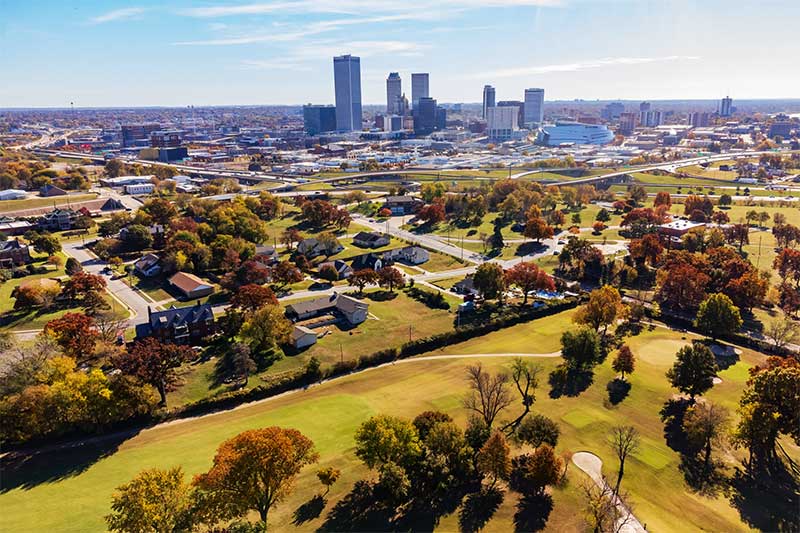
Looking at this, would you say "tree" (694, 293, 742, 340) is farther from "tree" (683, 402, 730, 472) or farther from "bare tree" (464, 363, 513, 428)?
"bare tree" (464, 363, 513, 428)

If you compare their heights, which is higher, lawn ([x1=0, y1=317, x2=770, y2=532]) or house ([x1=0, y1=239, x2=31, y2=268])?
house ([x1=0, y1=239, x2=31, y2=268])

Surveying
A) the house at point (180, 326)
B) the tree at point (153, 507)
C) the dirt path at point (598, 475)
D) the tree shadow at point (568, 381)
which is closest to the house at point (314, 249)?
the house at point (180, 326)

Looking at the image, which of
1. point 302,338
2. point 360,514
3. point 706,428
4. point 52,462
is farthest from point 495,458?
point 52,462

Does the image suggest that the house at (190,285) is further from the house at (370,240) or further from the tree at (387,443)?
the tree at (387,443)

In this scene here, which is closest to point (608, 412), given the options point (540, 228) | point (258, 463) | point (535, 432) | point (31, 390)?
point (535, 432)

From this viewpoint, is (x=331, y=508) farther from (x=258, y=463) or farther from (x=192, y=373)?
(x=192, y=373)

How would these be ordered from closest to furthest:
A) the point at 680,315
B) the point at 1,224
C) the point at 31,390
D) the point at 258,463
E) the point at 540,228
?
the point at 258,463, the point at 31,390, the point at 680,315, the point at 540,228, the point at 1,224

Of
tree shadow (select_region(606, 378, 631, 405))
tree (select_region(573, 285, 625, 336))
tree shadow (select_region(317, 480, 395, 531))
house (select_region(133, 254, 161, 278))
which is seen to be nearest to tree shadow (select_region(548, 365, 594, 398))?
tree shadow (select_region(606, 378, 631, 405))

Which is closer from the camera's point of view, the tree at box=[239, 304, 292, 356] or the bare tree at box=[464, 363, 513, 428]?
the bare tree at box=[464, 363, 513, 428]
